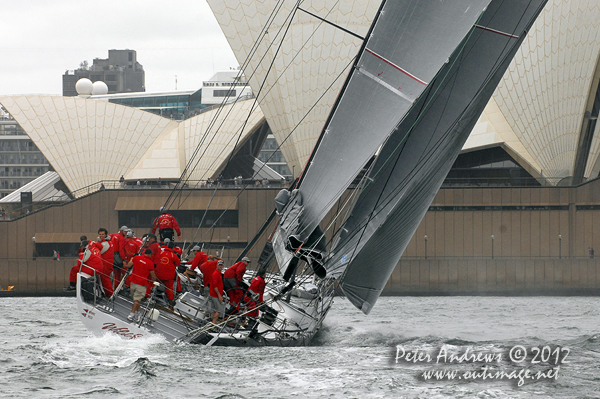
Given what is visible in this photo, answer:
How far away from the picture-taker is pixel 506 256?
28.6 metres

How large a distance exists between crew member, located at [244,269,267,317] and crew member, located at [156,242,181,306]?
3.51ft

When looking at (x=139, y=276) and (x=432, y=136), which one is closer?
(x=139, y=276)

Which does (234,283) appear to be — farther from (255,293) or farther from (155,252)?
(155,252)

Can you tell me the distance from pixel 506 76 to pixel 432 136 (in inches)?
752

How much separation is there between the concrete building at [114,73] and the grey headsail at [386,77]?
6911 centimetres

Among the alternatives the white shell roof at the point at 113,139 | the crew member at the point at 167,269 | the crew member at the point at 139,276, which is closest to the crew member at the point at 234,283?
the crew member at the point at 167,269

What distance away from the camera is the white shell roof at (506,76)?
28.4 meters

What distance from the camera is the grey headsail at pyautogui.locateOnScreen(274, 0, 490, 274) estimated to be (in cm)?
1057

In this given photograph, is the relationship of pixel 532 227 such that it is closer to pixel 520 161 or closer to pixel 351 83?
pixel 520 161

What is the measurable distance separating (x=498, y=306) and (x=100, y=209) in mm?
15197

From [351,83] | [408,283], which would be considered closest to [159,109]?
[408,283]

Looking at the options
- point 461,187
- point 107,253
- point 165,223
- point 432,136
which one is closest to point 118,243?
point 107,253

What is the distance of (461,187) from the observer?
29.2m

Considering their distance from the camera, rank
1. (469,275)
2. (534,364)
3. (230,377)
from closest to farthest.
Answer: (230,377), (534,364), (469,275)
